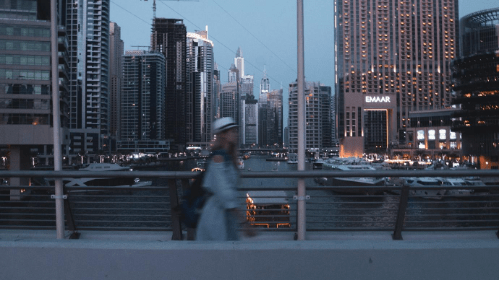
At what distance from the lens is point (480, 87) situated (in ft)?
177

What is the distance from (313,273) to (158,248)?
1360 mm

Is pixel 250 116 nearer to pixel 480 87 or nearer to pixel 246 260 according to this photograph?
pixel 246 260

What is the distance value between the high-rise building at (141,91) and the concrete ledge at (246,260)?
453ft

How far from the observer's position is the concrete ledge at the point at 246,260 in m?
3.13

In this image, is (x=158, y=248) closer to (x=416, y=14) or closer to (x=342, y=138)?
(x=342, y=138)

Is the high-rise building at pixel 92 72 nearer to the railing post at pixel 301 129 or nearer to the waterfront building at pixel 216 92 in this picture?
the waterfront building at pixel 216 92

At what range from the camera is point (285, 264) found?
3.16 m

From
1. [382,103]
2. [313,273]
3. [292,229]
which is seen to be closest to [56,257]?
[313,273]

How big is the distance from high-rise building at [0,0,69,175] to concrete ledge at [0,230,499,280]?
62.7ft

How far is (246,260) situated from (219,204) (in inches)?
23.7

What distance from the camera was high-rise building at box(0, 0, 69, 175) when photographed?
68.3 feet

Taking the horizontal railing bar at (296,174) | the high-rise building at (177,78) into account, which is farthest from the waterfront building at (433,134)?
the horizontal railing bar at (296,174)

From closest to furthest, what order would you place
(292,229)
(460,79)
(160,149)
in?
1. (292,229)
2. (160,149)
3. (460,79)

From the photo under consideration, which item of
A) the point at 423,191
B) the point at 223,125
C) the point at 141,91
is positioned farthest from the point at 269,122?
the point at 141,91
